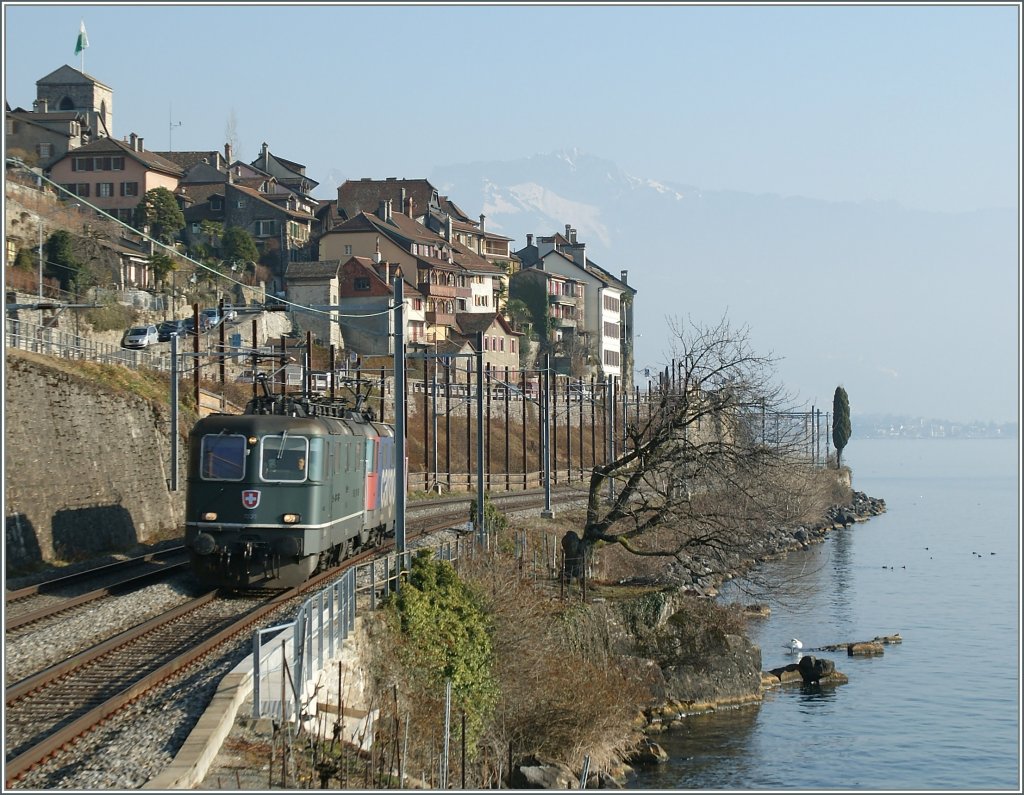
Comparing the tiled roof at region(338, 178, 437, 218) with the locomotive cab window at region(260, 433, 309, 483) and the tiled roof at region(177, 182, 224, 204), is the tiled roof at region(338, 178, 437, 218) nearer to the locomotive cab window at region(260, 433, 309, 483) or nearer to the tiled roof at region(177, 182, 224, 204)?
the tiled roof at region(177, 182, 224, 204)

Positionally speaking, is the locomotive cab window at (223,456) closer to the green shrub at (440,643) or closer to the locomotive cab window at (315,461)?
A: the locomotive cab window at (315,461)

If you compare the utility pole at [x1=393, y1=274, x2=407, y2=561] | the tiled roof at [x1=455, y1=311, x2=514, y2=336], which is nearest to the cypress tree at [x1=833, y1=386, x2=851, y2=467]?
the tiled roof at [x1=455, y1=311, x2=514, y2=336]

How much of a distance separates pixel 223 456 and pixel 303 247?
82.5m

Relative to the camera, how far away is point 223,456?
82.9ft

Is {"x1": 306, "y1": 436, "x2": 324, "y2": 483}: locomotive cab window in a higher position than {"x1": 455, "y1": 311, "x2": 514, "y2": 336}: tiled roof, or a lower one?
lower

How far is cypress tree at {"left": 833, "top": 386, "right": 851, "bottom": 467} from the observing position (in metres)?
→ 133

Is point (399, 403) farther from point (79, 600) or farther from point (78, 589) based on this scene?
point (79, 600)

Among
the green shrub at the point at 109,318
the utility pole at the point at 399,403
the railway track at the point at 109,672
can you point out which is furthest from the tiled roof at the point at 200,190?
the railway track at the point at 109,672

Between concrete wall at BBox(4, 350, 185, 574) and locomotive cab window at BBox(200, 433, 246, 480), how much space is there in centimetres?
616

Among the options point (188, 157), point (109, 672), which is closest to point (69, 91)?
point (188, 157)

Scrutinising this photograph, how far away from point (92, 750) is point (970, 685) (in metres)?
31.9

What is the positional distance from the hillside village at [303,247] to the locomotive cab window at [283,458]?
46.7m

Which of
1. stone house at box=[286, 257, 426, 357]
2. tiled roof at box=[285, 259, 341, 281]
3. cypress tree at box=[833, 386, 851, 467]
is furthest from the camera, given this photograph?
cypress tree at box=[833, 386, 851, 467]

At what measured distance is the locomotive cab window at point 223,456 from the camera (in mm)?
25156
